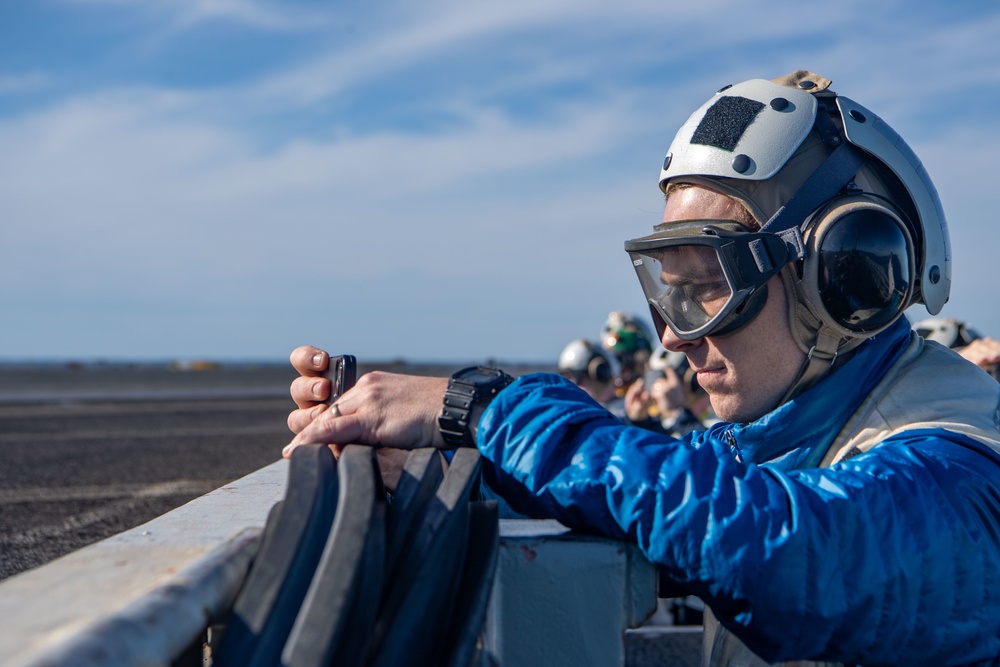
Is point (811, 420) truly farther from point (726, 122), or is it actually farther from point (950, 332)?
point (950, 332)

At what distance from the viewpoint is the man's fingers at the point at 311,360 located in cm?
228

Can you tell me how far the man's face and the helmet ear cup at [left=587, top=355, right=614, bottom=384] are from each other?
8528 millimetres

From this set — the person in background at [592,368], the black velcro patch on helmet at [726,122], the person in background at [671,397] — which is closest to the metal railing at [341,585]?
the black velcro patch on helmet at [726,122]

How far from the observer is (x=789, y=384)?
2.27 meters

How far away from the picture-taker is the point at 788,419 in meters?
2.18

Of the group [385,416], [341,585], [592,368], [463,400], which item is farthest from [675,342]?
[592,368]

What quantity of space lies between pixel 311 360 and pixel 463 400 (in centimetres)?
53

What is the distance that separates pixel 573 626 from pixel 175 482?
8.30 m

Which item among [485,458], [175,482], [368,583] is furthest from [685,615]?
[175,482]

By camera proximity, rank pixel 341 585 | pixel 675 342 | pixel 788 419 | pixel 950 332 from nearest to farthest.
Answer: pixel 341 585
pixel 788 419
pixel 675 342
pixel 950 332

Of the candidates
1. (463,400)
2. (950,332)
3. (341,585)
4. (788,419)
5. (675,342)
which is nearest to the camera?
(341,585)

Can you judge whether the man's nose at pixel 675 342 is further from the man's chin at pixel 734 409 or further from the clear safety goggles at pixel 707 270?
the man's chin at pixel 734 409

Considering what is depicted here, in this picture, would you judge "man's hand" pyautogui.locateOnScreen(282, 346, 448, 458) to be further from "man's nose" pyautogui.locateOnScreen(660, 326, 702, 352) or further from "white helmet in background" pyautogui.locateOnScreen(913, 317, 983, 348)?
"white helmet in background" pyautogui.locateOnScreen(913, 317, 983, 348)

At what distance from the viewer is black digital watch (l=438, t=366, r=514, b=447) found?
1922mm
